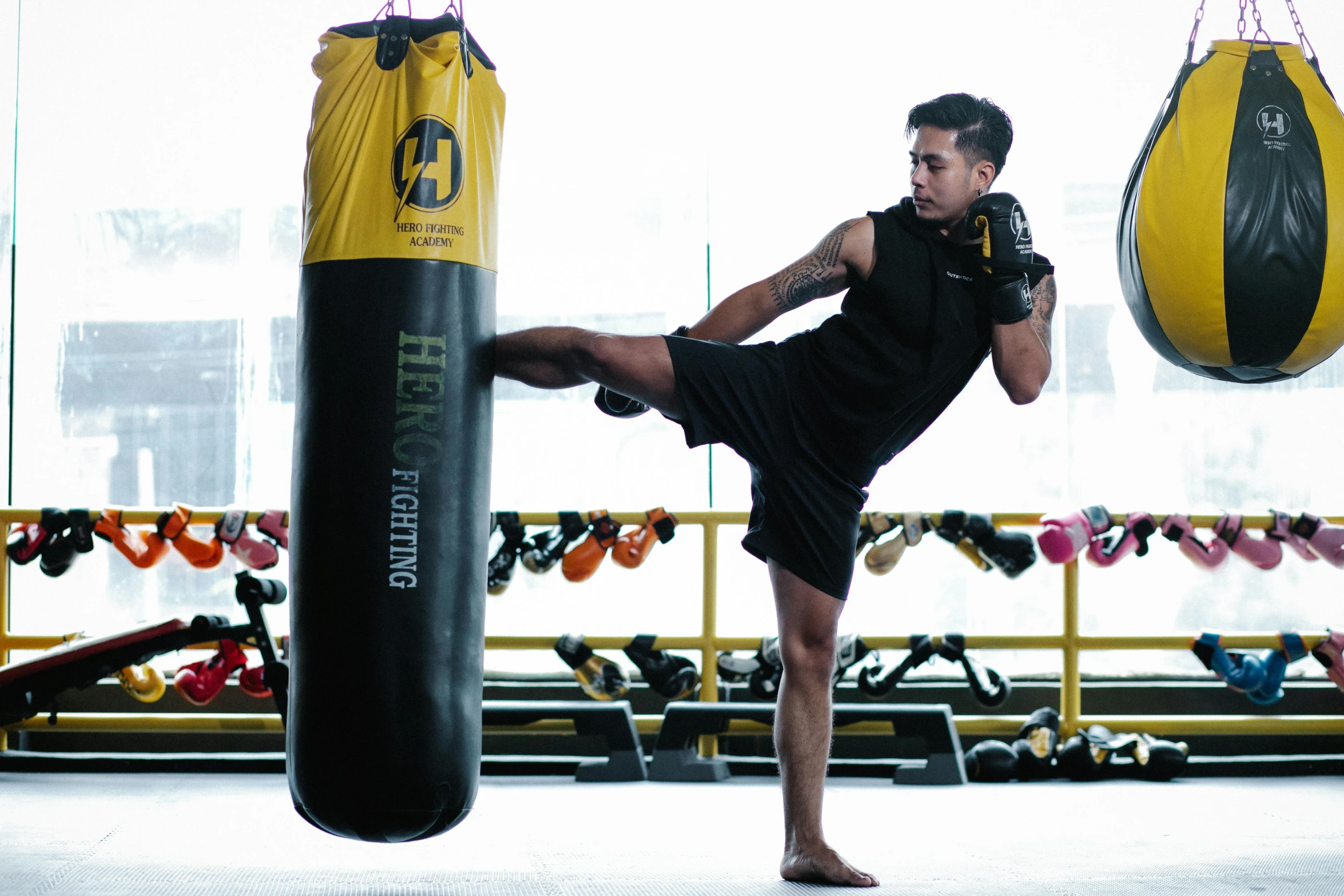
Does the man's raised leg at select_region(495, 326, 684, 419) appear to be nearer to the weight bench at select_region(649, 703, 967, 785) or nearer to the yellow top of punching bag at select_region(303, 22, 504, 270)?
the yellow top of punching bag at select_region(303, 22, 504, 270)

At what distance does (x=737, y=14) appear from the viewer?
187 inches

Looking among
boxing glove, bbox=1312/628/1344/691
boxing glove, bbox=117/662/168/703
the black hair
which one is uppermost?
the black hair

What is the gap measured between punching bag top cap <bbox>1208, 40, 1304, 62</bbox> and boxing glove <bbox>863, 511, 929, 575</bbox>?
181cm

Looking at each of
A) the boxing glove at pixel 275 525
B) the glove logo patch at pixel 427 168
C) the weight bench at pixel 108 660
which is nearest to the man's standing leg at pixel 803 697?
the glove logo patch at pixel 427 168

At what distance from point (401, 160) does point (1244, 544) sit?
3.35 metres

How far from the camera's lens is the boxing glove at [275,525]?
400cm

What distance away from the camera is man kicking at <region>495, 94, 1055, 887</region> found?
2.48m

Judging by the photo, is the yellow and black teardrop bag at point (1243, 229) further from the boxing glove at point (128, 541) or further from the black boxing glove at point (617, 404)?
the boxing glove at point (128, 541)

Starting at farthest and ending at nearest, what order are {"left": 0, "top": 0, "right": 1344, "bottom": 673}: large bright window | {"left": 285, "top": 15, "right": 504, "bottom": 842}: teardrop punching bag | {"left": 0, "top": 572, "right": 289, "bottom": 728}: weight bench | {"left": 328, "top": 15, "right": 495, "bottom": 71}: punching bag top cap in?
{"left": 0, "top": 0, "right": 1344, "bottom": 673}: large bright window → {"left": 0, "top": 572, "right": 289, "bottom": 728}: weight bench → {"left": 328, "top": 15, "right": 495, "bottom": 71}: punching bag top cap → {"left": 285, "top": 15, "right": 504, "bottom": 842}: teardrop punching bag

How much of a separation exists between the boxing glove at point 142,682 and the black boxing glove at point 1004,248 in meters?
3.12

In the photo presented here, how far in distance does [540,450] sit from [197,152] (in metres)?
1.77

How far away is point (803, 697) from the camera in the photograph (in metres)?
2.56

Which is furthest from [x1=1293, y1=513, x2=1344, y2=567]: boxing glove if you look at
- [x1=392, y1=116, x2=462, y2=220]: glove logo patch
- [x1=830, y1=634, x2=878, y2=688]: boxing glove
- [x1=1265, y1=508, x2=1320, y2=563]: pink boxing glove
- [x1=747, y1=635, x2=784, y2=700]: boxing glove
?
[x1=392, y1=116, x2=462, y2=220]: glove logo patch

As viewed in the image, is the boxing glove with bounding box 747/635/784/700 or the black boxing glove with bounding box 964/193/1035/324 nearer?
the black boxing glove with bounding box 964/193/1035/324
